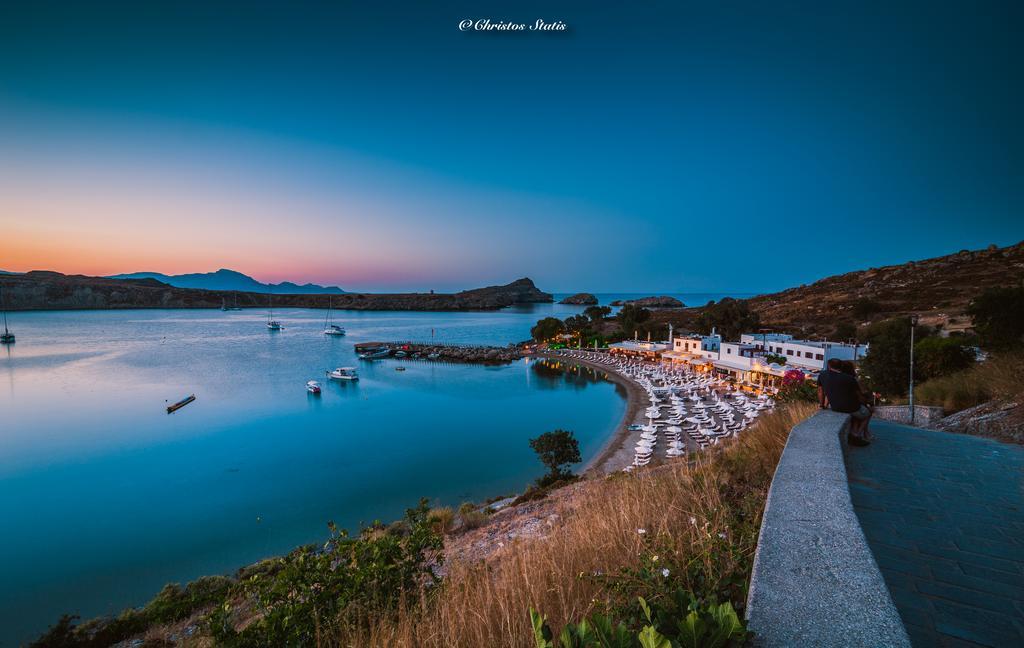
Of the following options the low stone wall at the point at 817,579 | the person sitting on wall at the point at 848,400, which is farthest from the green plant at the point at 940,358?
the low stone wall at the point at 817,579

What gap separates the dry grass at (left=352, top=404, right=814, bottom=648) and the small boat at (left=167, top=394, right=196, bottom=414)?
42087 millimetres

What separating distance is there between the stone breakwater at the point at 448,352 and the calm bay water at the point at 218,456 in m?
3.87

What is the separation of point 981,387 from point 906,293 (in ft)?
205

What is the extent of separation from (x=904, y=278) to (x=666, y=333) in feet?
144

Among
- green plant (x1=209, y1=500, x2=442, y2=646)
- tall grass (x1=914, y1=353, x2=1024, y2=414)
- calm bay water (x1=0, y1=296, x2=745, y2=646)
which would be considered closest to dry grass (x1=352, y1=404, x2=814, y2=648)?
green plant (x1=209, y1=500, x2=442, y2=646)

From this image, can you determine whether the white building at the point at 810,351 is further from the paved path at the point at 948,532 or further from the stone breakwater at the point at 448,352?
the stone breakwater at the point at 448,352

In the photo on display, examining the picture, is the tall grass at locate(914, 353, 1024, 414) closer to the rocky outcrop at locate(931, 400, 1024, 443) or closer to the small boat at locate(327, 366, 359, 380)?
the rocky outcrop at locate(931, 400, 1024, 443)

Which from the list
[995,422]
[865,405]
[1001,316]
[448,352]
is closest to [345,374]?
[448,352]

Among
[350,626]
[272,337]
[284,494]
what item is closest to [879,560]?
[350,626]

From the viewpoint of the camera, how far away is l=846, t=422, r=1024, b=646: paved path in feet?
5.75

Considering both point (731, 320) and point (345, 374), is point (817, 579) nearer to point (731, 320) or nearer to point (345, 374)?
point (731, 320)

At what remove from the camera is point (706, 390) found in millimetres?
30109

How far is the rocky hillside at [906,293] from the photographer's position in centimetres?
4308

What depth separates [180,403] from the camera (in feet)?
116
